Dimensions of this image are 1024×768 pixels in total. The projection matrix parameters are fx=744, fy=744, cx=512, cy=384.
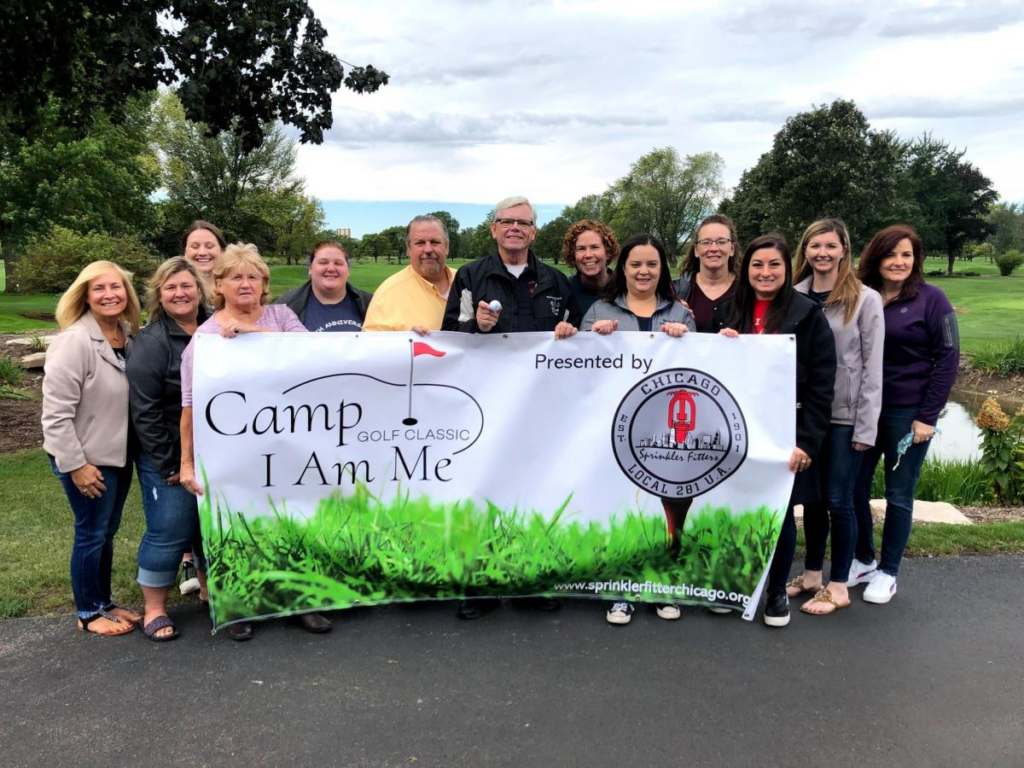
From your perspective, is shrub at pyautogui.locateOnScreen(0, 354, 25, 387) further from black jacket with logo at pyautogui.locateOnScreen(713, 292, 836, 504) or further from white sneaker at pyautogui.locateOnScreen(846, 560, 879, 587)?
white sneaker at pyautogui.locateOnScreen(846, 560, 879, 587)

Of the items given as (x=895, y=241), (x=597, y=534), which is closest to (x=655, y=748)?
(x=597, y=534)

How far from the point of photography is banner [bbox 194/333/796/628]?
3844 mm

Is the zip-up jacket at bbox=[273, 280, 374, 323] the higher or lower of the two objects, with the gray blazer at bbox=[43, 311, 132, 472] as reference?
higher

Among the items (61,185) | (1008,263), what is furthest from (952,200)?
(61,185)

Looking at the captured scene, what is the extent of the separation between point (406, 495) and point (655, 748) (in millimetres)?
1733

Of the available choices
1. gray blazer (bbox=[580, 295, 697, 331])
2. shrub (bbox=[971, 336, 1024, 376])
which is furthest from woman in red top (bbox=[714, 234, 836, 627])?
shrub (bbox=[971, 336, 1024, 376])

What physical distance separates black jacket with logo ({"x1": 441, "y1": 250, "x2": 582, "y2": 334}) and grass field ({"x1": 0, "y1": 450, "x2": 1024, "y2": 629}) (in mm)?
1315

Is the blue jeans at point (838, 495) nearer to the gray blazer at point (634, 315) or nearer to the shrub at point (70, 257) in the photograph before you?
the gray blazer at point (634, 315)

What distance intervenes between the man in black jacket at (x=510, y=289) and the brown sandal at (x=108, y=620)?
170 centimetres

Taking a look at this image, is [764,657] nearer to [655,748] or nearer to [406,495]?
[655,748]

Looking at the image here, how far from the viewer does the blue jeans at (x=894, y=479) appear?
13.8ft

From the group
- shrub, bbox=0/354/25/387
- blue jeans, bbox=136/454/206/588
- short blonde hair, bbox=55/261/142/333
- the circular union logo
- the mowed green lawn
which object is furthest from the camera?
the mowed green lawn

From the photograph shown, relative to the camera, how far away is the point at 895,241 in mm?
4207

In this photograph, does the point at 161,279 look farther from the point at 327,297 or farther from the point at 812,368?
the point at 812,368
